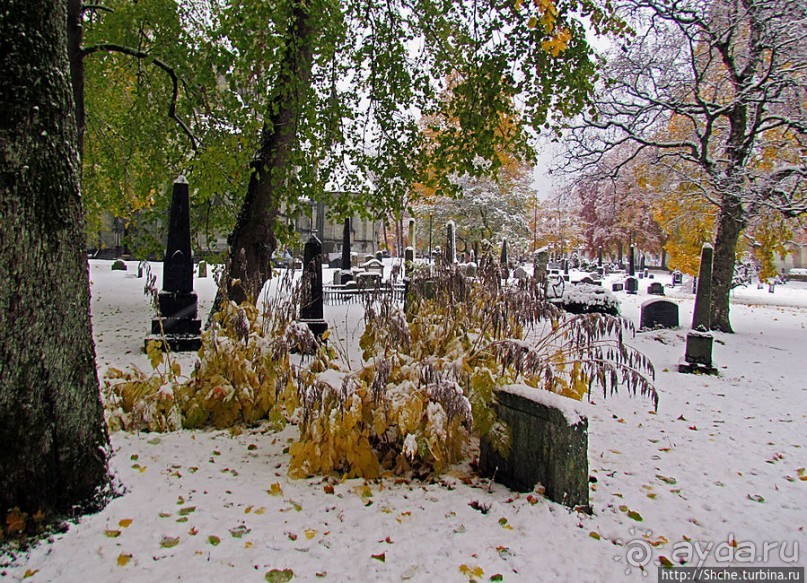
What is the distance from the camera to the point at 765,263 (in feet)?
50.3

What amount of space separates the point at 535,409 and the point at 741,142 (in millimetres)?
11143

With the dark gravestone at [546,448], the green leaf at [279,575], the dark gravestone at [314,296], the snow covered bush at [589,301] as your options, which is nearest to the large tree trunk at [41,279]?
the green leaf at [279,575]

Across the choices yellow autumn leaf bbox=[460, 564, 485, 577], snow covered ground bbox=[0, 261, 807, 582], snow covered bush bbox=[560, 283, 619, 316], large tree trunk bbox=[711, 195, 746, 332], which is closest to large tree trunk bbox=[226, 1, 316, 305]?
snow covered ground bbox=[0, 261, 807, 582]

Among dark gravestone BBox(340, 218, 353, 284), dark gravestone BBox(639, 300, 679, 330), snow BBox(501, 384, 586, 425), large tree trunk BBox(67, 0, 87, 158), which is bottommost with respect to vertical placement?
dark gravestone BBox(639, 300, 679, 330)

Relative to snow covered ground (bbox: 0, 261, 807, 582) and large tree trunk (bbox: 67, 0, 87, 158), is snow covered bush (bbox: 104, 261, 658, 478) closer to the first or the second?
snow covered ground (bbox: 0, 261, 807, 582)

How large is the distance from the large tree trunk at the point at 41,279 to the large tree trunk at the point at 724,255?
12.3 meters

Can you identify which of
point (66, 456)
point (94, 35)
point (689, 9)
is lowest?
point (66, 456)

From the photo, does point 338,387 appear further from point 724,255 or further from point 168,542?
point 724,255

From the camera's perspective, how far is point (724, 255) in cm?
1159

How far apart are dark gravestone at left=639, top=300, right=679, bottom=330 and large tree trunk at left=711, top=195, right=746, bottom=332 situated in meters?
1.18

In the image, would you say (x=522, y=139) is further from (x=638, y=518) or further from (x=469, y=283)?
(x=638, y=518)

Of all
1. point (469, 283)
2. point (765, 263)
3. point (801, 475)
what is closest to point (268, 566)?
point (469, 283)

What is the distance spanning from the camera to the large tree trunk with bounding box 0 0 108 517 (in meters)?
2.41

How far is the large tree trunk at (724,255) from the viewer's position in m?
11.1
